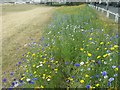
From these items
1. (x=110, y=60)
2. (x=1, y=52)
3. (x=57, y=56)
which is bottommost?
(x=1, y=52)

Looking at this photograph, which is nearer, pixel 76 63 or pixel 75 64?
pixel 75 64

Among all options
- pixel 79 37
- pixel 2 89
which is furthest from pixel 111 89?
pixel 79 37

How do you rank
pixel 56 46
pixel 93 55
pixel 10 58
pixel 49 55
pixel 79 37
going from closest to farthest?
1. pixel 93 55
2. pixel 49 55
3. pixel 56 46
4. pixel 79 37
5. pixel 10 58

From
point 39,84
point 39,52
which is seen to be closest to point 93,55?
point 39,84

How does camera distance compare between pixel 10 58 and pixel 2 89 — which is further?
pixel 10 58

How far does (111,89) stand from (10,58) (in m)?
5.46

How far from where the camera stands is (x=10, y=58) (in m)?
9.11

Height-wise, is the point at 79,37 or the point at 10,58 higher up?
the point at 79,37

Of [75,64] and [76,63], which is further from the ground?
[75,64]

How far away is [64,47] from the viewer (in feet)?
22.9

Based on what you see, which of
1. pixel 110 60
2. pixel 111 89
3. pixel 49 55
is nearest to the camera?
pixel 111 89

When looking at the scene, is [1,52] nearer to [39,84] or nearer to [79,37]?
[79,37]

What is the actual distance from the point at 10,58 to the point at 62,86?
4228 millimetres

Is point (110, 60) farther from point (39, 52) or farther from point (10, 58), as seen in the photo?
point (10, 58)
